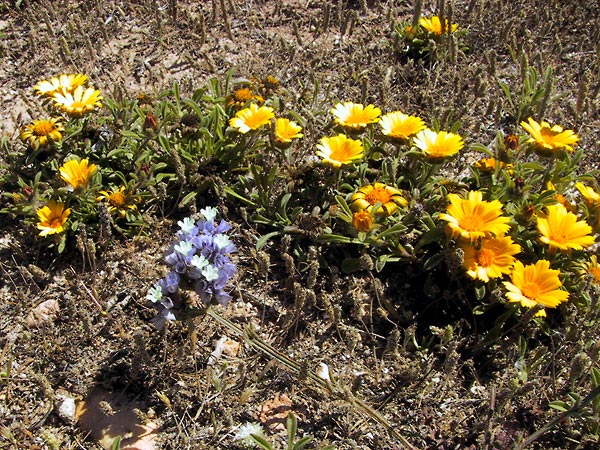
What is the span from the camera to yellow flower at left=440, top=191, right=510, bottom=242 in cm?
282

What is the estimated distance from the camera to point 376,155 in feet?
11.6

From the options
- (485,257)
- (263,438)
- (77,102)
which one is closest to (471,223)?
(485,257)

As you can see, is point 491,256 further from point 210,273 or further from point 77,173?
point 77,173

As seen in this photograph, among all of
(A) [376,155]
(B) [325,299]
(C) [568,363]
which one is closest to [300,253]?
(B) [325,299]

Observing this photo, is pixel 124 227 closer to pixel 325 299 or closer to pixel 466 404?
pixel 325 299

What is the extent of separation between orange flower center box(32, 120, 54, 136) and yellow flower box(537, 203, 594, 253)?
2.78 meters

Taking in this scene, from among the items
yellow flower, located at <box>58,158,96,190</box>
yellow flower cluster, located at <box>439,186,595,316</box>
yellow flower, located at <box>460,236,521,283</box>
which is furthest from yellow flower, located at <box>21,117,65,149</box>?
yellow flower, located at <box>460,236,521,283</box>

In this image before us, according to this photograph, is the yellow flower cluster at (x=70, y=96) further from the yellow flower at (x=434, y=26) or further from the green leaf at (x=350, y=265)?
the yellow flower at (x=434, y=26)

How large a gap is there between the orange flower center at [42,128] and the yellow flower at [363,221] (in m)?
1.88

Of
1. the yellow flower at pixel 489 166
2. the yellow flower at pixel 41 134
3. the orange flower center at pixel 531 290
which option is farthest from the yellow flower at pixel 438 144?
the yellow flower at pixel 41 134

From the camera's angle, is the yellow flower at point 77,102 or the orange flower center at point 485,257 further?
the yellow flower at point 77,102

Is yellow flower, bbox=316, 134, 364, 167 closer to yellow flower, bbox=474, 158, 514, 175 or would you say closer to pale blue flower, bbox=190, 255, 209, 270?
yellow flower, bbox=474, 158, 514, 175

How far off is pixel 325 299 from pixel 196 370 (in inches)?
27.7

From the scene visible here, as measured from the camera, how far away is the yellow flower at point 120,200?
3320mm
